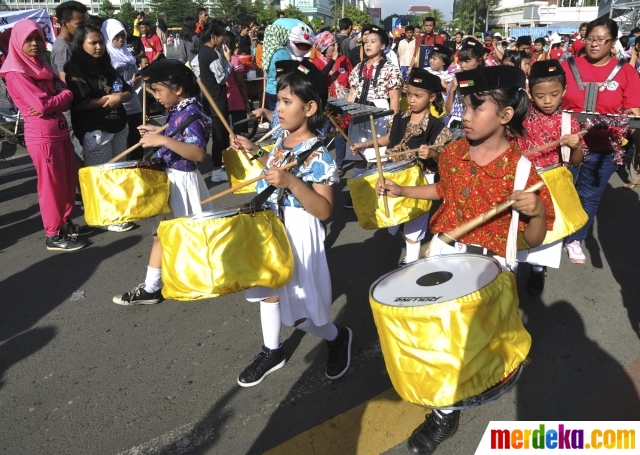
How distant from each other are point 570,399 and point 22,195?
6.63m

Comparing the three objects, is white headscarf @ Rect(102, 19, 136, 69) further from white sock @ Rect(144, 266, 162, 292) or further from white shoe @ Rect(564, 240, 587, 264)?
white shoe @ Rect(564, 240, 587, 264)

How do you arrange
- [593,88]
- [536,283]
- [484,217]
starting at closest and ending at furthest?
[484,217] < [536,283] < [593,88]

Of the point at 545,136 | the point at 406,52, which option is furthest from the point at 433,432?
the point at 406,52

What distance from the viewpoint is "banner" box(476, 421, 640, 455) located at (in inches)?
98.5

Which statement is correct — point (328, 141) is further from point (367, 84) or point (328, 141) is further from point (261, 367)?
point (261, 367)

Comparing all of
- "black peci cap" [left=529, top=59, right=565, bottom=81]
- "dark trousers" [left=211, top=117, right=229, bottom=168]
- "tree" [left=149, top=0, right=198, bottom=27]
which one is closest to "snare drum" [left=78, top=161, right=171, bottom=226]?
"black peci cap" [left=529, top=59, right=565, bottom=81]

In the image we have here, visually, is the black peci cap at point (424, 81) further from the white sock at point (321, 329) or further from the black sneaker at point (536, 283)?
the white sock at point (321, 329)

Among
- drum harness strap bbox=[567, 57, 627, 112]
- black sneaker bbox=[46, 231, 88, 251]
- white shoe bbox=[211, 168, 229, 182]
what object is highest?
drum harness strap bbox=[567, 57, 627, 112]

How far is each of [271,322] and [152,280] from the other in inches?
55.8

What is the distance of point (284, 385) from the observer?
3.09 m

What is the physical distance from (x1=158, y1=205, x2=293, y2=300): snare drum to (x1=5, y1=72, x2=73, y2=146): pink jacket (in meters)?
2.89

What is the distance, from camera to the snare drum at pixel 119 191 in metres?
3.41

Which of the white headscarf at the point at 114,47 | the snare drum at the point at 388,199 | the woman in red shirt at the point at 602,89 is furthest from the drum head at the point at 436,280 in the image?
the white headscarf at the point at 114,47

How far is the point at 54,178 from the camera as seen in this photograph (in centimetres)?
493
